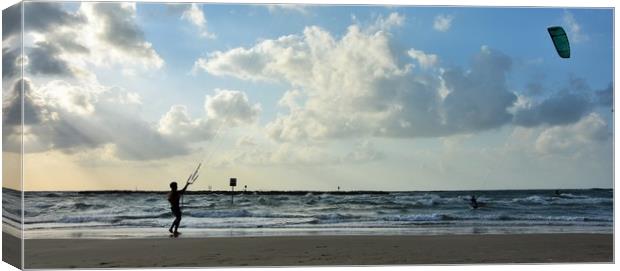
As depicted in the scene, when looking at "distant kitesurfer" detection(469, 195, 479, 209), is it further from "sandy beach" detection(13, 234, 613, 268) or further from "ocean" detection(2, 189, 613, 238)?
"sandy beach" detection(13, 234, 613, 268)

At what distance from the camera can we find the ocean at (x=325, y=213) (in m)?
12.2

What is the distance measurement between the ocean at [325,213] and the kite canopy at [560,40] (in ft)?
5.41

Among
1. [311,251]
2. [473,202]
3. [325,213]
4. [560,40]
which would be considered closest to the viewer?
[311,251]

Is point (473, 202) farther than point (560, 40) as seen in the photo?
Yes

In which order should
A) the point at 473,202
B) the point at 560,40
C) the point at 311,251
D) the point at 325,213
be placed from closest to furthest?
1. the point at 311,251
2. the point at 560,40
3. the point at 325,213
4. the point at 473,202

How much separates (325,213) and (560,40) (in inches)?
130

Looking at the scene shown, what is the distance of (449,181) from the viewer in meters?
12.7

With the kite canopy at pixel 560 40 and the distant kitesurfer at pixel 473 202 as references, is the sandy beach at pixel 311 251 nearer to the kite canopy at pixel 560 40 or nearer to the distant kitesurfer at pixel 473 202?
the distant kitesurfer at pixel 473 202

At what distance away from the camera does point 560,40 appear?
12664 mm

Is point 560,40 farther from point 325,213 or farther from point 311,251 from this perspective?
point 311,251

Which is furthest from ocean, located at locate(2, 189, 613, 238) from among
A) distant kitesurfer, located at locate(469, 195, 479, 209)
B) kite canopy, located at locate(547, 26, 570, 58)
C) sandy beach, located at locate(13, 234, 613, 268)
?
kite canopy, located at locate(547, 26, 570, 58)

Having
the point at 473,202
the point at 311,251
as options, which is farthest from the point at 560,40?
the point at 311,251

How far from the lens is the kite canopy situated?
12633 millimetres

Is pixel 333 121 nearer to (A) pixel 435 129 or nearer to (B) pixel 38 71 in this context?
(A) pixel 435 129
